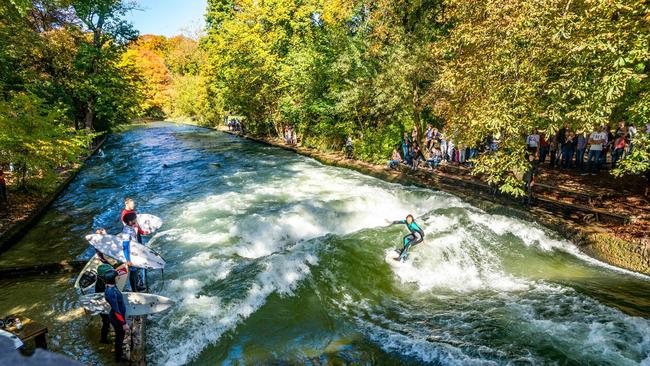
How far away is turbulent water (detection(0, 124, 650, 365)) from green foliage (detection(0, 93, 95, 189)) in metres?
1.99

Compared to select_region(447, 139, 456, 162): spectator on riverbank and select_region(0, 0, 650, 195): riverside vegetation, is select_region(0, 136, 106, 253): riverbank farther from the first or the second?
select_region(447, 139, 456, 162): spectator on riverbank

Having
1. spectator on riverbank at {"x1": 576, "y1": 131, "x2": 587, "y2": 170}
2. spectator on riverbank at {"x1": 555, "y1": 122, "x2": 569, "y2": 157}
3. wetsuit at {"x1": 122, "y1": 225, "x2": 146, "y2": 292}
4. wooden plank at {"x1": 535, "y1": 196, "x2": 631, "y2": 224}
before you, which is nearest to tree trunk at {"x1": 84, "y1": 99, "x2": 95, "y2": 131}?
wetsuit at {"x1": 122, "y1": 225, "x2": 146, "y2": 292}

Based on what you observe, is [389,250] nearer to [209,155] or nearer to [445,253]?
[445,253]

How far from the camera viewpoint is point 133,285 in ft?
26.6

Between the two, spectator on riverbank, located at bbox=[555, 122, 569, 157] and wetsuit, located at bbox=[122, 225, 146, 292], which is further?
spectator on riverbank, located at bbox=[555, 122, 569, 157]

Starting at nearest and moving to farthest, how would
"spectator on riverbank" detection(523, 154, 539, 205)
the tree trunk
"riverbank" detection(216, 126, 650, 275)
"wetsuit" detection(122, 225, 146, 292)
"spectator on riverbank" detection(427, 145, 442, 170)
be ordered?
"wetsuit" detection(122, 225, 146, 292) → "riverbank" detection(216, 126, 650, 275) → "spectator on riverbank" detection(523, 154, 539, 205) → "spectator on riverbank" detection(427, 145, 442, 170) → the tree trunk

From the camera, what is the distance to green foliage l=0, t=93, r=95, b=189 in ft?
42.5

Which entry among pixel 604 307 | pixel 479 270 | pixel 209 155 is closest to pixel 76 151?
pixel 209 155

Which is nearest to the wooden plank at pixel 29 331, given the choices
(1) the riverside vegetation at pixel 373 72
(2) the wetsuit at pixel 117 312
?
(2) the wetsuit at pixel 117 312

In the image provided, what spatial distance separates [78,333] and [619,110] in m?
16.0

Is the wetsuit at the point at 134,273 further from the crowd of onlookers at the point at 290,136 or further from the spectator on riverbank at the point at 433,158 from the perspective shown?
the crowd of onlookers at the point at 290,136

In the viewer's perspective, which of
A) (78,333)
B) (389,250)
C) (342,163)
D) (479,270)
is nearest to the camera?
(78,333)

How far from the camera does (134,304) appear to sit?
6.79 m

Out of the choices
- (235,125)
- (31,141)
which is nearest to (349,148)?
(31,141)
